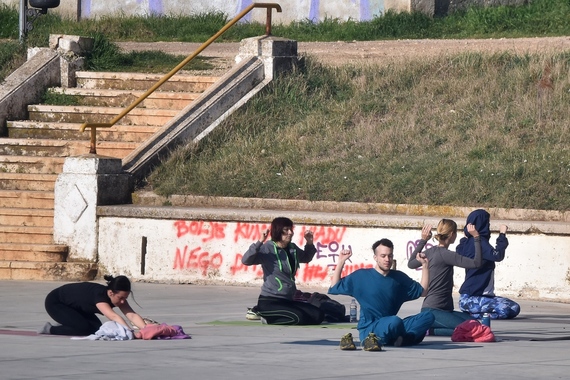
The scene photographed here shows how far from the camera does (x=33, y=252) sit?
54.5 feet

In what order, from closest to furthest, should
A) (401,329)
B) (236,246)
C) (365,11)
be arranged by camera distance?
(401,329) → (236,246) → (365,11)

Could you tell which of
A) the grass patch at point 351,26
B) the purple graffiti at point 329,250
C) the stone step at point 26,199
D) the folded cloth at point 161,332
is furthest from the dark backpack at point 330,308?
the grass patch at point 351,26

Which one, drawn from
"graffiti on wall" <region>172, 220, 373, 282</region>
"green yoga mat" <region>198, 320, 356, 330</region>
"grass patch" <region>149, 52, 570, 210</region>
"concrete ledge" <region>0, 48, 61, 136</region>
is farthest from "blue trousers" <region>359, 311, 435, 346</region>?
"concrete ledge" <region>0, 48, 61, 136</region>

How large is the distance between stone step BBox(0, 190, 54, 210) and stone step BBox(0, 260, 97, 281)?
1449 millimetres

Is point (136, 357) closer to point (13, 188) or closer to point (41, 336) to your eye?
point (41, 336)

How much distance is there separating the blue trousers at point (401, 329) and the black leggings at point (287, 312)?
1.78 metres

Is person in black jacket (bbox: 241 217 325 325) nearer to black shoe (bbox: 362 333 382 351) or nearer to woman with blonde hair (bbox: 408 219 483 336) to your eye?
woman with blonde hair (bbox: 408 219 483 336)

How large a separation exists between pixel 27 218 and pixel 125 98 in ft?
11.2

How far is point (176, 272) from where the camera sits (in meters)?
16.1

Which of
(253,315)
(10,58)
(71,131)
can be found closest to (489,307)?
(253,315)

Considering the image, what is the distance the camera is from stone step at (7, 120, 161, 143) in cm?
1905

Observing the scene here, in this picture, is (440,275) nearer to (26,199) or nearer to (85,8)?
(26,199)

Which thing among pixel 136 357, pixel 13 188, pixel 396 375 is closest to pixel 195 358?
pixel 136 357

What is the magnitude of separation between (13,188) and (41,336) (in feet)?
24.9
